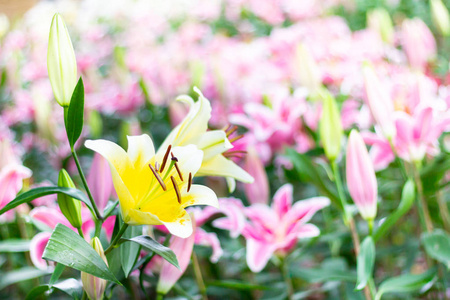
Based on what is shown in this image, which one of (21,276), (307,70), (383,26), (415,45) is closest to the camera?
(21,276)

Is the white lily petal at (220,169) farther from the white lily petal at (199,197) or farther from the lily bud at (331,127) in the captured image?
the lily bud at (331,127)

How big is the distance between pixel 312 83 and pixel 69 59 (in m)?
0.63

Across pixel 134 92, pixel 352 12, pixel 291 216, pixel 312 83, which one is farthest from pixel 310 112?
pixel 352 12

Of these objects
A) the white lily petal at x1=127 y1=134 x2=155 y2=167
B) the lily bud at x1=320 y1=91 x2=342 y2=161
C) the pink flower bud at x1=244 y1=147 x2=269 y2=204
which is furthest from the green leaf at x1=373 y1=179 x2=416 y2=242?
the white lily petal at x1=127 y1=134 x2=155 y2=167

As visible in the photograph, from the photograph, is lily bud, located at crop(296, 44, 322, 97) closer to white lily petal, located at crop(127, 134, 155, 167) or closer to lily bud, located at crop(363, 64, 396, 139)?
lily bud, located at crop(363, 64, 396, 139)

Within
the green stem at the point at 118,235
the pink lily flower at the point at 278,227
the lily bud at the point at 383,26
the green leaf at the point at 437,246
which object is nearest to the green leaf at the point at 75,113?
the green stem at the point at 118,235

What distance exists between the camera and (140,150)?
0.50 meters

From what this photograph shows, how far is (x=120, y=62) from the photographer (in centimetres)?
150

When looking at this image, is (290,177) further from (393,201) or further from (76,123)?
(76,123)

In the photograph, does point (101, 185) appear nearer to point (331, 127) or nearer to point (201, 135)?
point (201, 135)

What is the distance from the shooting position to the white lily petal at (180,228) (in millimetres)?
458

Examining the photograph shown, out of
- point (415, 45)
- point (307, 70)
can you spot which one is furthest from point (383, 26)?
point (307, 70)

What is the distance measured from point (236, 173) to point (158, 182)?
0.40ft

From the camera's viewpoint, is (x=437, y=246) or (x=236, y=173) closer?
(x=236, y=173)
